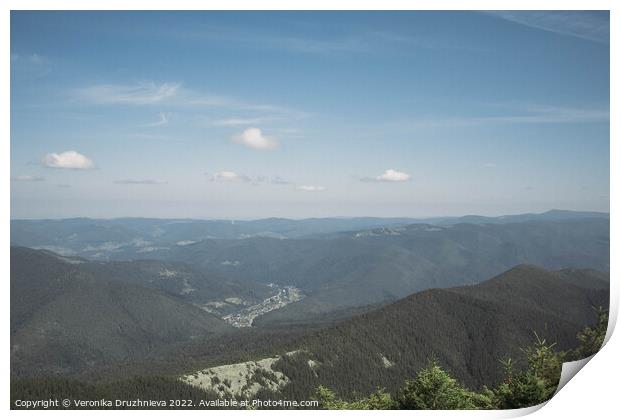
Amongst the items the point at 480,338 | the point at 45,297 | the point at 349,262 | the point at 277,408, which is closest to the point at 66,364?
the point at 45,297

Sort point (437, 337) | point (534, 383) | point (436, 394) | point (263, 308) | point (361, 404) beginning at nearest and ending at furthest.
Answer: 1. point (534, 383)
2. point (436, 394)
3. point (361, 404)
4. point (437, 337)
5. point (263, 308)

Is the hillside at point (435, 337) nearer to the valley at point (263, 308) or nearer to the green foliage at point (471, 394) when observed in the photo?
the green foliage at point (471, 394)

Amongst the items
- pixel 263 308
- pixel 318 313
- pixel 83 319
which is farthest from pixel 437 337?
pixel 263 308

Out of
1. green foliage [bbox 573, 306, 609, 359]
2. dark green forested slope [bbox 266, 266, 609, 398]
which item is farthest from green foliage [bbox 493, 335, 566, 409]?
dark green forested slope [bbox 266, 266, 609, 398]

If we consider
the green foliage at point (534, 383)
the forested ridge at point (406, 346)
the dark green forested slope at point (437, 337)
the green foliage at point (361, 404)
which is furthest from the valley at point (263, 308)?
the green foliage at point (534, 383)

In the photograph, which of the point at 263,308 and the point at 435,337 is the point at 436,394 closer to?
the point at 435,337

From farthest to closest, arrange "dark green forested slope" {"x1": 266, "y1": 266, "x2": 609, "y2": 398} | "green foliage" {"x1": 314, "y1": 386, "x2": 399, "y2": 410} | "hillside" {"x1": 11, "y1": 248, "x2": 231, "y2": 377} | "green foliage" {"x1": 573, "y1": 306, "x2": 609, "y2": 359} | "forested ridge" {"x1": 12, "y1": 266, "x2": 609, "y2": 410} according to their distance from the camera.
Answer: "hillside" {"x1": 11, "y1": 248, "x2": 231, "y2": 377} → "dark green forested slope" {"x1": 266, "y1": 266, "x2": 609, "y2": 398} → "forested ridge" {"x1": 12, "y1": 266, "x2": 609, "y2": 410} → "green foliage" {"x1": 573, "y1": 306, "x2": 609, "y2": 359} → "green foliage" {"x1": 314, "y1": 386, "x2": 399, "y2": 410}

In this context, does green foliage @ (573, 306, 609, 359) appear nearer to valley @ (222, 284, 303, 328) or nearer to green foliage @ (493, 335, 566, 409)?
green foliage @ (493, 335, 566, 409)
